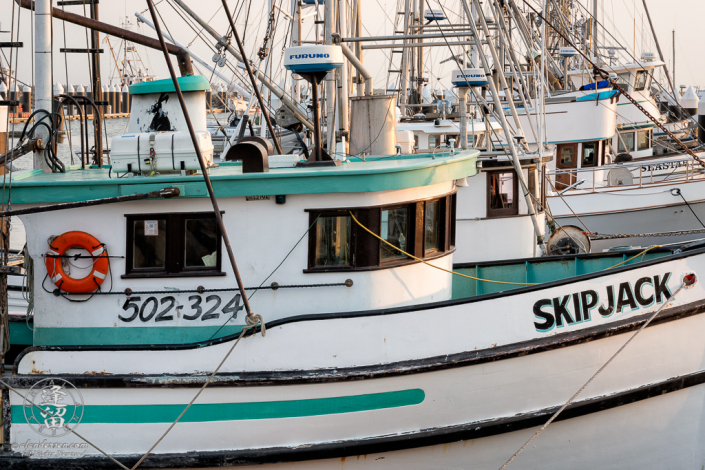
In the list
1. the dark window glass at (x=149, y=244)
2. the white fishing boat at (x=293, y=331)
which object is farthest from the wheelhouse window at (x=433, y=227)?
the dark window glass at (x=149, y=244)

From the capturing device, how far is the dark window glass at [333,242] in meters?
6.14

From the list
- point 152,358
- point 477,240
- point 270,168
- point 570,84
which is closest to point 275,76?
point 477,240

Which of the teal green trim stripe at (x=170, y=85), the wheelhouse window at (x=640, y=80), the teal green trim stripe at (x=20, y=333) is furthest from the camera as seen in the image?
the wheelhouse window at (x=640, y=80)

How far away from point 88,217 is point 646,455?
5.35 m

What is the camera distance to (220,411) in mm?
5855

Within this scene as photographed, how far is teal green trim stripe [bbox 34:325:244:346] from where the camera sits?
614 centimetres

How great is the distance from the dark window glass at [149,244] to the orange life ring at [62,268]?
26cm

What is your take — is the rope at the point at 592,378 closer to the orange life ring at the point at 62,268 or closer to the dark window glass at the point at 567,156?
the orange life ring at the point at 62,268

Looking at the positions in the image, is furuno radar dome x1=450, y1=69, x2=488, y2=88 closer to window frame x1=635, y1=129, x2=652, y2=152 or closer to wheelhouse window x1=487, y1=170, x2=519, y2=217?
wheelhouse window x1=487, y1=170, x2=519, y2=217

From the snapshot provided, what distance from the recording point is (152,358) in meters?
5.80

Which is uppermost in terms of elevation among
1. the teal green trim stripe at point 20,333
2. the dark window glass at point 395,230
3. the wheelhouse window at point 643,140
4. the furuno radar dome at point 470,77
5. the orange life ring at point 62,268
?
the wheelhouse window at point 643,140

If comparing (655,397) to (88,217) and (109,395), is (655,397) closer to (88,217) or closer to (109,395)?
(109,395)

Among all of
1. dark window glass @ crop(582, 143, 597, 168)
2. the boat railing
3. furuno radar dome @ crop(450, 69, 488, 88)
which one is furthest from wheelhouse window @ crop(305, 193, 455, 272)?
dark window glass @ crop(582, 143, 597, 168)

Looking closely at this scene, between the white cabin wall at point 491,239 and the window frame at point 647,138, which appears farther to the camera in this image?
the window frame at point 647,138
